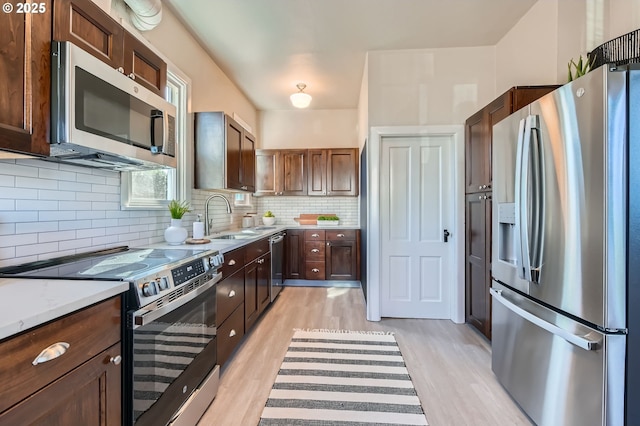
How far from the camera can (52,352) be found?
83 cm

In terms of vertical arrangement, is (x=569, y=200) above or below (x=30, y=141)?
below

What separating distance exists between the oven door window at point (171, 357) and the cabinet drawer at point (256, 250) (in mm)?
784

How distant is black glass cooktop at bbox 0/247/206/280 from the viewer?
1.18m

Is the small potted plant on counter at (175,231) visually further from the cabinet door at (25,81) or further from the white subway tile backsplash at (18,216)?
the cabinet door at (25,81)

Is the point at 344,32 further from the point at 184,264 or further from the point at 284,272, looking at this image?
the point at 284,272

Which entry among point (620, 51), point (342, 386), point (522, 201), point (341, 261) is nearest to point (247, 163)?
→ point (341, 261)

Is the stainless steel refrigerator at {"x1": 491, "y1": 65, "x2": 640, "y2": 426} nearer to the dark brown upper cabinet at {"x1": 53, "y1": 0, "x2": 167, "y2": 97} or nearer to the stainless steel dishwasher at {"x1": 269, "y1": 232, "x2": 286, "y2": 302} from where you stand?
the dark brown upper cabinet at {"x1": 53, "y1": 0, "x2": 167, "y2": 97}

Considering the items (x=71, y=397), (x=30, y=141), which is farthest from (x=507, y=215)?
(x=30, y=141)

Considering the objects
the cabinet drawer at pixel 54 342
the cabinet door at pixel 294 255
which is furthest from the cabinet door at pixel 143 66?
the cabinet door at pixel 294 255

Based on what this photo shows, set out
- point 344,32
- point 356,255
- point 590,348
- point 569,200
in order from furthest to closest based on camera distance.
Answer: point 356,255 < point 344,32 < point 569,200 < point 590,348

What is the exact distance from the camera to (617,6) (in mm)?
1925

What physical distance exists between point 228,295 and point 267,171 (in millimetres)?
3062

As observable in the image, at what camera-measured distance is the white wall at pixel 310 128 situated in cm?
515

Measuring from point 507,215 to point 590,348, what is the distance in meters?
0.85
